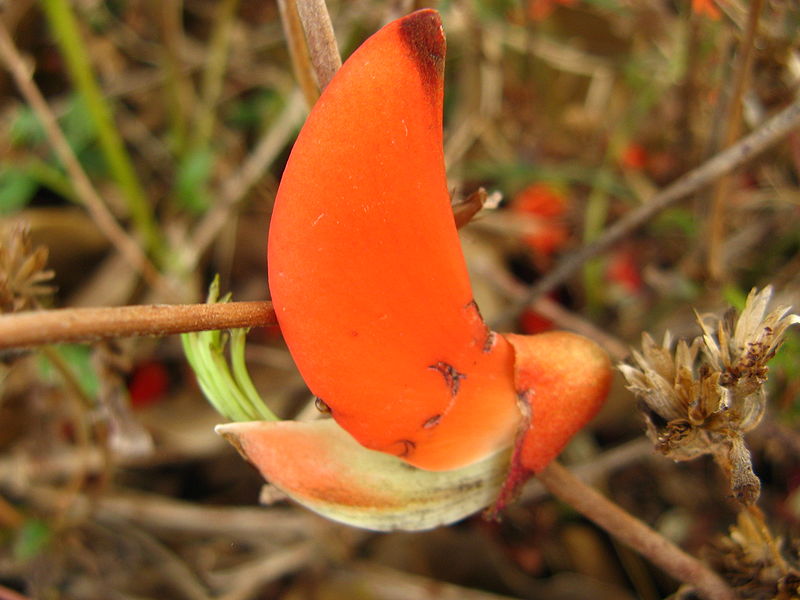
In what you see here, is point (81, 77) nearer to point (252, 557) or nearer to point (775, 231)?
point (252, 557)

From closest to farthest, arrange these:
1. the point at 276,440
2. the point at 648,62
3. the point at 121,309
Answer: the point at 121,309, the point at 276,440, the point at 648,62

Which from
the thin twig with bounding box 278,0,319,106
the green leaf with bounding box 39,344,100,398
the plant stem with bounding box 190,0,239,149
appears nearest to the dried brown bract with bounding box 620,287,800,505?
the thin twig with bounding box 278,0,319,106

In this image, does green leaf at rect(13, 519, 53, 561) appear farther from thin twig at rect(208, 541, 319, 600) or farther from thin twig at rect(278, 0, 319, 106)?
thin twig at rect(278, 0, 319, 106)

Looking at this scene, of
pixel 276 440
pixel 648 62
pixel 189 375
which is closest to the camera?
pixel 276 440

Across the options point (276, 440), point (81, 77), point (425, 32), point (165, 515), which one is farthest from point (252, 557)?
point (425, 32)

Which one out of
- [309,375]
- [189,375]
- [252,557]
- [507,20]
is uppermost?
[507,20]

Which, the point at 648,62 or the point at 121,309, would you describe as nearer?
the point at 121,309
